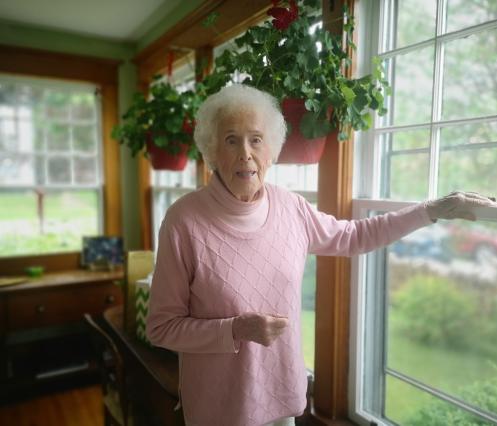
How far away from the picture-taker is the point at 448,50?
1.24 m

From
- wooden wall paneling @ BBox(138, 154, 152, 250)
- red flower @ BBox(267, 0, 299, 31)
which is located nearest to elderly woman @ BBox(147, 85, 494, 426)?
red flower @ BBox(267, 0, 299, 31)

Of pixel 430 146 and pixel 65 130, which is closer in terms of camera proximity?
pixel 430 146

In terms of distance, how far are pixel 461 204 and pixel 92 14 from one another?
268 cm

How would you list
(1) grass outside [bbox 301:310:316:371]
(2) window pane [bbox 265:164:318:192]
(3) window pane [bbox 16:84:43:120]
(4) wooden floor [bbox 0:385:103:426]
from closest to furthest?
(2) window pane [bbox 265:164:318:192] → (1) grass outside [bbox 301:310:316:371] → (4) wooden floor [bbox 0:385:103:426] → (3) window pane [bbox 16:84:43:120]

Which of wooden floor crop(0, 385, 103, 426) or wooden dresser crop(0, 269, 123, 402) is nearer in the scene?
wooden floor crop(0, 385, 103, 426)

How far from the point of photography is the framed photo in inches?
127

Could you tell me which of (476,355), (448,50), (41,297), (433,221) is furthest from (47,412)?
(476,355)

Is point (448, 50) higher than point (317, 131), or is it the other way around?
point (448, 50)

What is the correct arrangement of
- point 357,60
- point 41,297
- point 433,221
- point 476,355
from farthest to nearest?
1. point 476,355
2. point 41,297
3. point 357,60
4. point 433,221

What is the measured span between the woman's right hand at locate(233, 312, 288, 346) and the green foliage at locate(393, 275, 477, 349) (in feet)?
19.9

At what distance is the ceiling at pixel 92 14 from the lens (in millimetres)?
2576

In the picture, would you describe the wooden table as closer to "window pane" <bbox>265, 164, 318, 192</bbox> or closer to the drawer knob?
"window pane" <bbox>265, 164, 318, 192</bbox>

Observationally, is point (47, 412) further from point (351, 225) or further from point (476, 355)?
point (476, 355)

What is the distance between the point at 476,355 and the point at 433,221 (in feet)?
20.9
